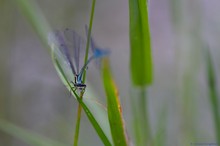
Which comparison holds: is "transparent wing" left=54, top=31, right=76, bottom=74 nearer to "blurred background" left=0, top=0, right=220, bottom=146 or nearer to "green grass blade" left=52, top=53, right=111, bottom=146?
"green grass blade" left=52, top=53, right=111, bottom=146

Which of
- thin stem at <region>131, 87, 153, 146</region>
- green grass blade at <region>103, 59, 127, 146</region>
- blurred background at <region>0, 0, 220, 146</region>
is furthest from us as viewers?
blurred background at <region>0, 0, 220, 146</region>

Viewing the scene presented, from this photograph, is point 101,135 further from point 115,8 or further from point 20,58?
point 115,8

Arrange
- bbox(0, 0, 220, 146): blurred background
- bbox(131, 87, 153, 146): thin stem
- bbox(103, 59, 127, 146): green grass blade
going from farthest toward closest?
1. bbox(0, 0, 220, 146): blurred background
2. bbox(131, 87, 153, 146): thin stem
3. bbox(103, 59, 127, 146): green grass blade

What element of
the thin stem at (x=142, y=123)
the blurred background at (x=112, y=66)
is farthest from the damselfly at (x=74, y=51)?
the blurred background at (x=112, y=66)

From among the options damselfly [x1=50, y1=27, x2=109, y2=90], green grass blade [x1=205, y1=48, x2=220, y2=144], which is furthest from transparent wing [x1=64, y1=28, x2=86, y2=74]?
green grass blade [x1=205, y1=48, x2=220, y2=144]

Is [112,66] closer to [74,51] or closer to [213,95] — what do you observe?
[213,95]

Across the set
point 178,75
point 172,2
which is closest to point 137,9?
point 172,2
